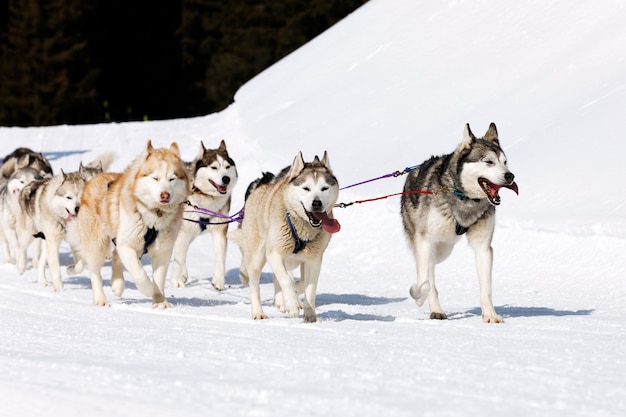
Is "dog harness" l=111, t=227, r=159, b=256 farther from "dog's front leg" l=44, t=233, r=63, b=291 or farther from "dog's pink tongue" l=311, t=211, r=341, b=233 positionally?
"dog's front leg" l=44, t=233, r=63, b=291

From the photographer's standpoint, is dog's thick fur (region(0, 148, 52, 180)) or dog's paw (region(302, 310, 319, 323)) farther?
dog's thick fur (region(0, 148, 52, 180))

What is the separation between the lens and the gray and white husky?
22.9 feet

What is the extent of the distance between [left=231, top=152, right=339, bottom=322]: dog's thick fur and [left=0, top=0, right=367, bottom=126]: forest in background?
31.9m

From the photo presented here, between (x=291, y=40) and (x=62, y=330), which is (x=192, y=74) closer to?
(x=291, y=40)

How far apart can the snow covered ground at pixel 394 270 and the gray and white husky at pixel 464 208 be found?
0.31 m

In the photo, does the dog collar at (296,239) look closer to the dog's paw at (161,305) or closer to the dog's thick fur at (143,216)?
the dog's thick fur at (143,216)

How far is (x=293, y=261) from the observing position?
7137 millimetres

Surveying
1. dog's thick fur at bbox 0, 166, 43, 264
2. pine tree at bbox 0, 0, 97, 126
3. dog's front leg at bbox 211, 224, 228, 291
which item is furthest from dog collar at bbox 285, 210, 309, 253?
pine tree at bbox 0, 0, 97, 126

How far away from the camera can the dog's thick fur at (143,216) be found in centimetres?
761

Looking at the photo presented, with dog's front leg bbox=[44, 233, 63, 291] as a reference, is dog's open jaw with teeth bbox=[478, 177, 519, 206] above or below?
above

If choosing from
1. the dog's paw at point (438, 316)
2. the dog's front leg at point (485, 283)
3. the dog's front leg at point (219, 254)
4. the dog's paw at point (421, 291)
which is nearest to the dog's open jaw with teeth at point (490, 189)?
the dog's front leg at point (485, 283)

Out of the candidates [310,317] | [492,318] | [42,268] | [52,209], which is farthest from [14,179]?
[492,318]

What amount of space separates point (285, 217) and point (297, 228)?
0.11m

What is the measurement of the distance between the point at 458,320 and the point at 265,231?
1.38m
